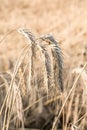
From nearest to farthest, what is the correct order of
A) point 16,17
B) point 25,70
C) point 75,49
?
point 25,70
point 75,49
point 16,17

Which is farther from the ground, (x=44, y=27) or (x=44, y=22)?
(x=44, y=22)

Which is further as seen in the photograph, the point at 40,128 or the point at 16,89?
the point at 40,128

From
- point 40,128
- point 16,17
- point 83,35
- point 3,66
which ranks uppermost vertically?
point 16,17

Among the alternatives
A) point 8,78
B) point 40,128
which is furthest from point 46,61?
point 40,128

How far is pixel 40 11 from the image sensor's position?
6.88 meters

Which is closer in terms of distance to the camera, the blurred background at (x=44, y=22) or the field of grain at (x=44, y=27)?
the field of grain at (x=44, y=27)

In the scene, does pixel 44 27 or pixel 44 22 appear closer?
pixel 44 27

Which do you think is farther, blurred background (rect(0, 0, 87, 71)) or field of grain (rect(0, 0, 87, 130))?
blurred background (rect(0, 0, 87, 71))

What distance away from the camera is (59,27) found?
5859mm

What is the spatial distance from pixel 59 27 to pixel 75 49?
1101mm

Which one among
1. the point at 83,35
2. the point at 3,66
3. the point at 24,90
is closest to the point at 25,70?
the point at 24,90

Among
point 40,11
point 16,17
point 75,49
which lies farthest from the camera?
point 40,11

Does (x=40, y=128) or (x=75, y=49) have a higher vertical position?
(x=75, y=49)

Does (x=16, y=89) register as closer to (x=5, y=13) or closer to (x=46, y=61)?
(x=46, y=61)
